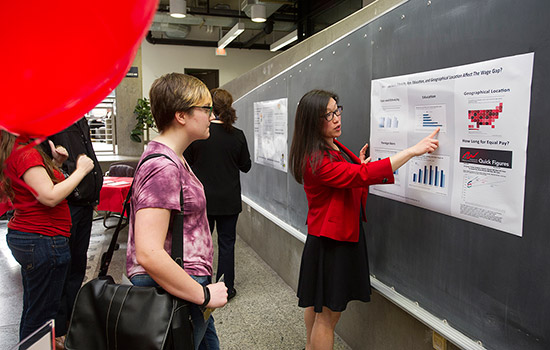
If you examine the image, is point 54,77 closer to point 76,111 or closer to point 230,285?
point 76,111

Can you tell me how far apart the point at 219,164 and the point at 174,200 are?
1915 mm

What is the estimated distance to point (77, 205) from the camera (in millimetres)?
2451

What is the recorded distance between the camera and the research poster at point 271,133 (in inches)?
133

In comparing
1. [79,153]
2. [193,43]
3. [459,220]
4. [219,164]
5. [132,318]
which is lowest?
[132,318]

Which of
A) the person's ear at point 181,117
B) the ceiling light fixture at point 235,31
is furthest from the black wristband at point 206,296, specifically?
the ceiling light fixture at point 235,31

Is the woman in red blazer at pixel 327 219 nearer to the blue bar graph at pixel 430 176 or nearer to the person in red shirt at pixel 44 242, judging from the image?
the blue bar graph at pixel 430 176

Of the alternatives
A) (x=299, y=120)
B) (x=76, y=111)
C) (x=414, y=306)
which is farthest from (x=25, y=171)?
(x=414, y=306)

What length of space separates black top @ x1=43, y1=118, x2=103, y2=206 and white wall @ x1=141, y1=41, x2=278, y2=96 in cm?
1037

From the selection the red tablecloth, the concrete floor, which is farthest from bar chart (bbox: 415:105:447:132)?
the red tablecloth

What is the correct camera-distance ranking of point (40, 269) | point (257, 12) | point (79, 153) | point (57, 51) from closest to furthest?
1. point (57, 51)
2. point (40, 269)
3. point (79, 153)
4. point (257, 12)

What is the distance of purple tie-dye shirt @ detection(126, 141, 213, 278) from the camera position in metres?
1.14

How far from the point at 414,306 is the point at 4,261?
4.37m

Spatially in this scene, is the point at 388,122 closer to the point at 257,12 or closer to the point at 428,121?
the point at 428,121

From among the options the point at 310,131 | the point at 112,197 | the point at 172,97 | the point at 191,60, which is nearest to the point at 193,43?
the point at 191,60
